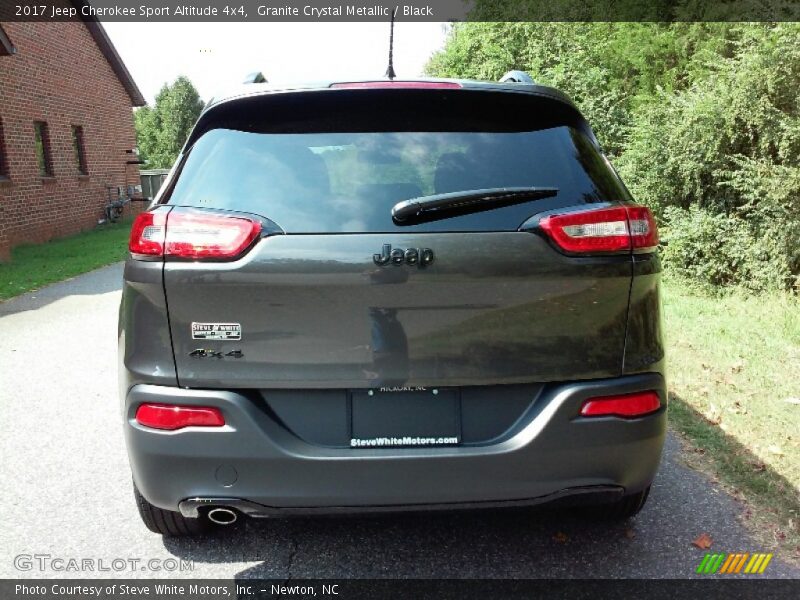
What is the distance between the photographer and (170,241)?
227 centimetres

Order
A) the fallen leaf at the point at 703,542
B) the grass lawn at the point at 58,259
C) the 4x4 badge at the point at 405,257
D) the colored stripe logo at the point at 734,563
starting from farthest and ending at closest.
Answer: the grass lawn at the point at 58,259
the fallen leaf at the point at 703,542
the colored stripe logo at the point at 734,563
the 4x4 badge at the point at 405,257

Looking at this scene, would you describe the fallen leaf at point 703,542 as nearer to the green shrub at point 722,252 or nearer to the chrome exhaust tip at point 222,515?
the chrome exhaust tip at point 222,515

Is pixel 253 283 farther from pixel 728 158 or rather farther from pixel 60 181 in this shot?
pixel 60 181

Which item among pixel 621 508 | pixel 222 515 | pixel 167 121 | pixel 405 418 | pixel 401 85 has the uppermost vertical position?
pixel 401 85

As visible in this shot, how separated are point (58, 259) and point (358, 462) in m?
12.6

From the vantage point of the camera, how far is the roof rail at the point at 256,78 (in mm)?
3016

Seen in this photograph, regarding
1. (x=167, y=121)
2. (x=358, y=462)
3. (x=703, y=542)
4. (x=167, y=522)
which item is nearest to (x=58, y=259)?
(x=167, y=522)

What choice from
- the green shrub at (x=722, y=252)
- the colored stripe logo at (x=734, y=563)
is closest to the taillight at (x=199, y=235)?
the colored stripe logo at (x=734, y=563)

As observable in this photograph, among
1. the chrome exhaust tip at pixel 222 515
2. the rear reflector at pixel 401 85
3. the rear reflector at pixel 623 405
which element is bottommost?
the chrome exhaust tip at pixel 222 515

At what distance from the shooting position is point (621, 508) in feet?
9.89

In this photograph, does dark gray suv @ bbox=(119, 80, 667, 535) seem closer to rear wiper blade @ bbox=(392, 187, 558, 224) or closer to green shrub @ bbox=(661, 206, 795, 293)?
rear wiper blade @ bbox=(392, 187, 558, 224)

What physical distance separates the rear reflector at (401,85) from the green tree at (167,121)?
197 feet

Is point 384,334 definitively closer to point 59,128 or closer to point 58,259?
point 58,259

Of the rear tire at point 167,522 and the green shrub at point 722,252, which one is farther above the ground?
the rear tire at point 167,522
